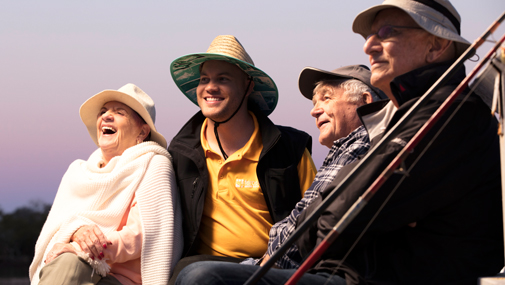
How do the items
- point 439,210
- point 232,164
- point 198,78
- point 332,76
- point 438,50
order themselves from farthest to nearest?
point 198,78 < point 232,164 < point 332,76 < point 438,50 < point 439,210

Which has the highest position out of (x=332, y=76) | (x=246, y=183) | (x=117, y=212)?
(x=332, y=76)

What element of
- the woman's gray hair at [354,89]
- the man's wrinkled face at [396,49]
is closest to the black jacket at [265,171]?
the woman's gray hair at [354,89]

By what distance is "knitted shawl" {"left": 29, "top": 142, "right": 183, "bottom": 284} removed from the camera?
3.04m

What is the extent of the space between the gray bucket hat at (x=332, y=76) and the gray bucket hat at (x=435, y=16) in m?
0.75

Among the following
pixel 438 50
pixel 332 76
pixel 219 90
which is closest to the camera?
pixel 438 50

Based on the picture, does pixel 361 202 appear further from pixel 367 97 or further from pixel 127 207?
pixel 127 207

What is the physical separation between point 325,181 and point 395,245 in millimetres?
736

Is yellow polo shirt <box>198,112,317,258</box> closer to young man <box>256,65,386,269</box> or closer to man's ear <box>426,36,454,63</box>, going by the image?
young man <box>256,65,386,269</box>

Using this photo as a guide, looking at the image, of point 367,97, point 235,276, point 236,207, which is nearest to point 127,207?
point 236,207

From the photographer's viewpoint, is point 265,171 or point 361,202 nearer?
point 361,202

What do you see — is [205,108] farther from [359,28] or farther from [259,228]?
[359,28]

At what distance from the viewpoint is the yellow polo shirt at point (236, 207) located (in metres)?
3.20

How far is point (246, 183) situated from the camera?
130 inches

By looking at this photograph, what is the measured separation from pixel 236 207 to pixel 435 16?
5.48 feet
